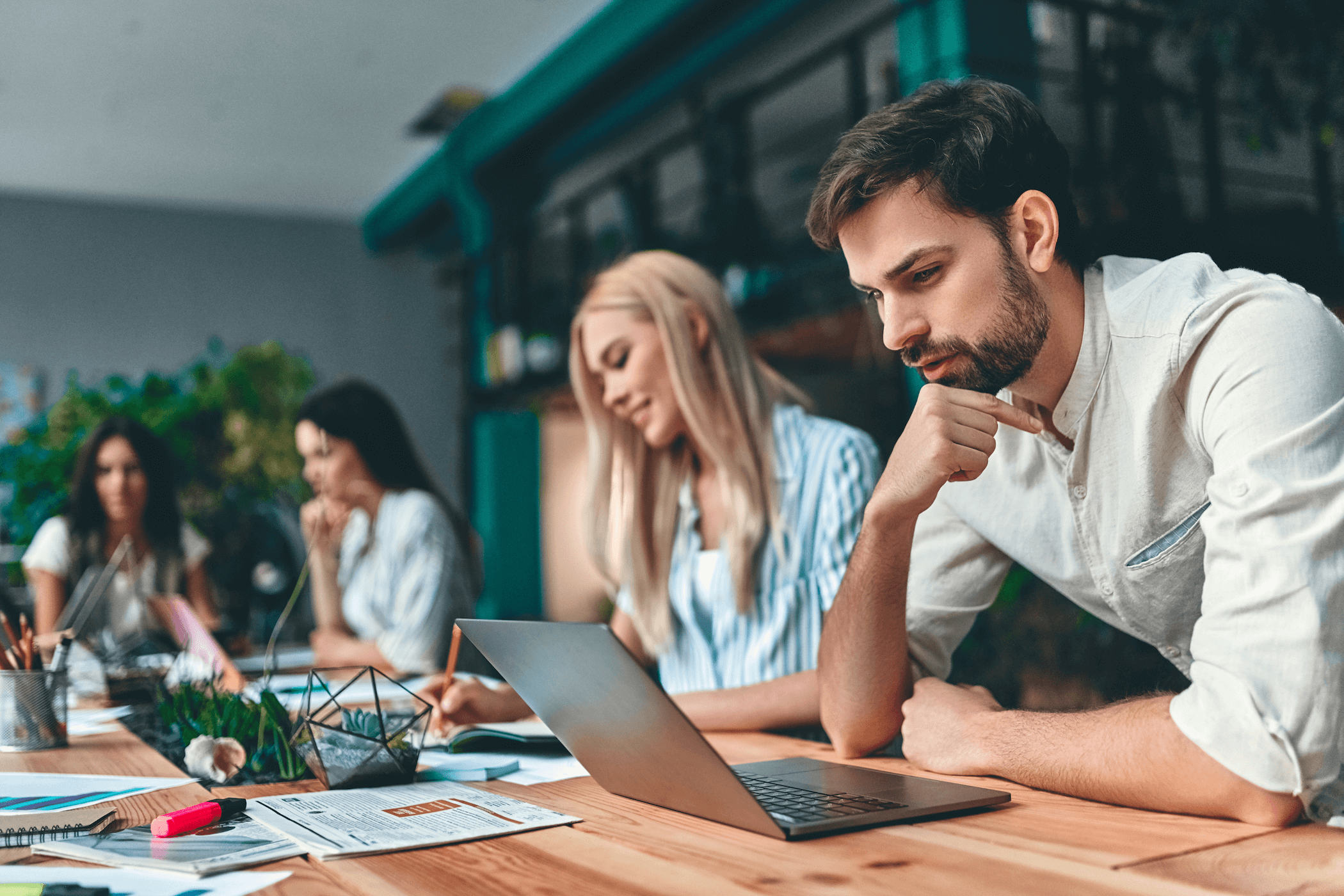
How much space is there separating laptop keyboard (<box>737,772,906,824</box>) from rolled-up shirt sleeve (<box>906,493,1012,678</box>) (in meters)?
0.44

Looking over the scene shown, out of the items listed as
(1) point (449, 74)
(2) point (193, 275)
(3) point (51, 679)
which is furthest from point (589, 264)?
(3) point (51, 679)

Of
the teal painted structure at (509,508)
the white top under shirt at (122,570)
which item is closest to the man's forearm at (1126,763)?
the white top under shirt at (122,570)

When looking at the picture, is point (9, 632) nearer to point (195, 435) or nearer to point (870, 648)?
point (870, 648)

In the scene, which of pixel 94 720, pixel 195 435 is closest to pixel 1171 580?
pixel 94 720

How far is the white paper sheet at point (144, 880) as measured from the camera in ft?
2.37

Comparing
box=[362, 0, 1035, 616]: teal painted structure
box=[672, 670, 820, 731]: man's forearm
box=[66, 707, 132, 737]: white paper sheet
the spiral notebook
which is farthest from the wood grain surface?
box=[362, 0, 1035, 616]: teal painted structure

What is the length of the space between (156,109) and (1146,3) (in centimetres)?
515

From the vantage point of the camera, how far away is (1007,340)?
3.75 feet

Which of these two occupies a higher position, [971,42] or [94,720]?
[971,42]

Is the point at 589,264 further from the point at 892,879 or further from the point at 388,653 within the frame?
the point at 892,879

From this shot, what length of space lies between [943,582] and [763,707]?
304 millimetres

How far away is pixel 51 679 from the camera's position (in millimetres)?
1465

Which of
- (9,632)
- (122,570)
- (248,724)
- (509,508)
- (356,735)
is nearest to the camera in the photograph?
(356,735)

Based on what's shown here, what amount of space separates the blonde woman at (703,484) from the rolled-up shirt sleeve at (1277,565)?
0.83m
